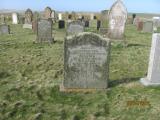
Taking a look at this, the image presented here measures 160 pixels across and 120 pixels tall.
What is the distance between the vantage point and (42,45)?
16625mm

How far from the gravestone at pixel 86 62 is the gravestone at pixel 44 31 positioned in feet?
30.3

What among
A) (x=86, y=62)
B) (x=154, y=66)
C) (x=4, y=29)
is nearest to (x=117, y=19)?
(x=154, y=66)

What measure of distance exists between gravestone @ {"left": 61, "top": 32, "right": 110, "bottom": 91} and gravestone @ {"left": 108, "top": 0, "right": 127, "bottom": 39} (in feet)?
30.9

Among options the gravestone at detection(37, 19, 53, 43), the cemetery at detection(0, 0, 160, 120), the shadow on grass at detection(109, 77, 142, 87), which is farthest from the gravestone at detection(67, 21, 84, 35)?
the shadow on grass at detection(109, 77, 142, 87)

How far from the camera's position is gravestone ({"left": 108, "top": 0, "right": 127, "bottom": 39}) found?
56.2 ft

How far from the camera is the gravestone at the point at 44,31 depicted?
1720 cm

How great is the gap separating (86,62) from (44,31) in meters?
9.44

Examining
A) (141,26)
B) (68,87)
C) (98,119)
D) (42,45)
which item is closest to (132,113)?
(98,119)

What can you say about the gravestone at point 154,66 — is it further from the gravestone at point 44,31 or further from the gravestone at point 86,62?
the gravestone at point 44,31

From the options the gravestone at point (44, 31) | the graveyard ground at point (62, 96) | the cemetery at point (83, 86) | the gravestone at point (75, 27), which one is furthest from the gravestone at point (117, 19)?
the cemetery at point (83, 86)

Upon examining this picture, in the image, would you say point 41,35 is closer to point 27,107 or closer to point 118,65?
point 118,65

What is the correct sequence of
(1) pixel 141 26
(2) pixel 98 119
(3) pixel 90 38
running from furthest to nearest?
(1) pixel 141 26, (3) pixel 90 38, (2) pixel 98 119

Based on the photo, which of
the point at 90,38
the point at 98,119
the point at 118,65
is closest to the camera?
the point at 98,119

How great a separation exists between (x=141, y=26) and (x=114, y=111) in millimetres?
22620
